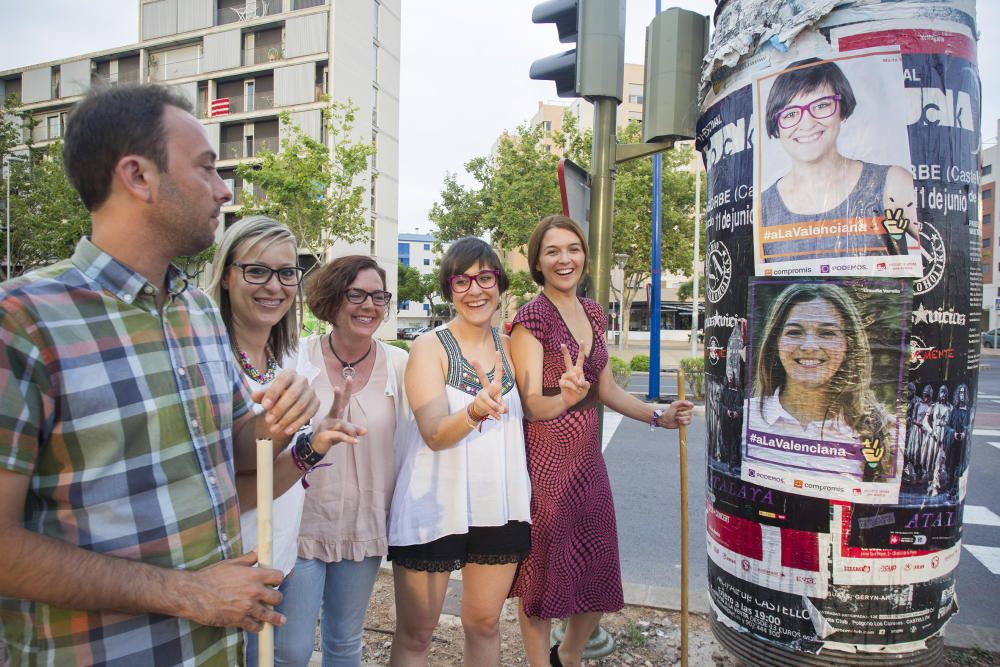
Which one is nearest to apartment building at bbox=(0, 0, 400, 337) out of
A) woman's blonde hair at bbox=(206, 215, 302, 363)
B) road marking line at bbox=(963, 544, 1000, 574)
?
road marking line at bbox=(963, 544, 1000, 574)

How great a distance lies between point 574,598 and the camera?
2.68 meters

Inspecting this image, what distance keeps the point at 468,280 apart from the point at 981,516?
6.41 metres

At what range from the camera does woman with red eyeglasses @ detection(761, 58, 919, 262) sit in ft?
6.77

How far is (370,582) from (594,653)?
1.43 metres

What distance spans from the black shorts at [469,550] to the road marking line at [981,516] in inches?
222

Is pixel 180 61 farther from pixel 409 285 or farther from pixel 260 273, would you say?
pixel 260 273

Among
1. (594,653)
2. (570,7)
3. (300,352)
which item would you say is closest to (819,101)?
(570,7)

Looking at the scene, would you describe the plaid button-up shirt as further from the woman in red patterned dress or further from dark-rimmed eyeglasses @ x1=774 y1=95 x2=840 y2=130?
dark-rimmed eyeglasses @ x1=774 y1=95 x2=840 y2=130

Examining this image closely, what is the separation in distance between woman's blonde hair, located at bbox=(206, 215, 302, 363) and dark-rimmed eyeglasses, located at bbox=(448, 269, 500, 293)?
654mm

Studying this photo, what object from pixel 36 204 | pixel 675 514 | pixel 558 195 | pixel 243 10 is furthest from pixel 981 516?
pixel 243 10

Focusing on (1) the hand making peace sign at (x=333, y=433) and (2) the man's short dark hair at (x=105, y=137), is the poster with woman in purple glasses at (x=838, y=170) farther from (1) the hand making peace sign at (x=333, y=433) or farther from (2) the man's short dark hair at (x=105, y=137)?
(2) the man's short dark hair at (x=105, y=137)

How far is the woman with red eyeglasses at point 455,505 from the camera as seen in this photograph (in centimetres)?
240

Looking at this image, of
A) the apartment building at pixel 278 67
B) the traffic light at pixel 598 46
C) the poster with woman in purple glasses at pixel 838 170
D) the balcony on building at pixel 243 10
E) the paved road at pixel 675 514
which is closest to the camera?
the poster with woman in purple glasses at pixel 838 170

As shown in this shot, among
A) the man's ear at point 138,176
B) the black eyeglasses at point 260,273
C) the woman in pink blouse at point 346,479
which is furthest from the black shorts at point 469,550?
the man's ear at point 138,176
